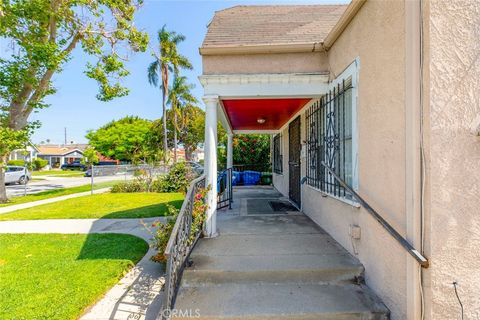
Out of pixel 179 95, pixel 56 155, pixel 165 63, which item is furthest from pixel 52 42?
pixel 56 155

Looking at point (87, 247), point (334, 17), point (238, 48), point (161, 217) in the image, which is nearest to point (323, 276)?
point (238, 48)

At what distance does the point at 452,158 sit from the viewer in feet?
6.84

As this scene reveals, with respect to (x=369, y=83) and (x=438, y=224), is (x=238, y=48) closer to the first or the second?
(x=369, y=83)

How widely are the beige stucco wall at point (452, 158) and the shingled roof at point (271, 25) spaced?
239 cm

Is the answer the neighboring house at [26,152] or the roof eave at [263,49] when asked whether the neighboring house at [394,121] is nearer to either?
the roof eave at [263,49]

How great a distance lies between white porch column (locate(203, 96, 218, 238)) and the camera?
168 inches

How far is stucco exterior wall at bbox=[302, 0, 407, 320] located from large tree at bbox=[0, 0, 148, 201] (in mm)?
9583

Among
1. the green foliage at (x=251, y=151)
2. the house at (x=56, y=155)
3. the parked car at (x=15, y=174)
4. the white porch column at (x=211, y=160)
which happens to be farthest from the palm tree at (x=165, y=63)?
the house at (x=56, y=155)

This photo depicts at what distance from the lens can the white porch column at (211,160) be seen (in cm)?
426

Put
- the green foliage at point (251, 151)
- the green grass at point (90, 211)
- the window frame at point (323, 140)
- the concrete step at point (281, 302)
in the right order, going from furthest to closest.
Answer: the green foliage at point (251, 151) < the green grass at point (90, 211) < the window frame at point (323, 140) < the concrete step at point (281, 302)

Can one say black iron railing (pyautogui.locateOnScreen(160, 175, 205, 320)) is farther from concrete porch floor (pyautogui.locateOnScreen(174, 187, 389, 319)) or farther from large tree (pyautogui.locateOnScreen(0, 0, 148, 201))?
large tree (pyautogui.locateOnScreen(0, 0, 148, 201))

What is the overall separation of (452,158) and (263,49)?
10.4 ft

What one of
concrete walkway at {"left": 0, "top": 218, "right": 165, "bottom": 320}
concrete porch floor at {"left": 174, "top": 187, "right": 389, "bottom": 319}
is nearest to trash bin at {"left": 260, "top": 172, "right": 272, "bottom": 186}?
concrete walkway at {"left": 0, "top": 218, "right": 165, "bottom": 320}

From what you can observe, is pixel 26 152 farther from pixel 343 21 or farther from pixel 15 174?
pixel 15 174
